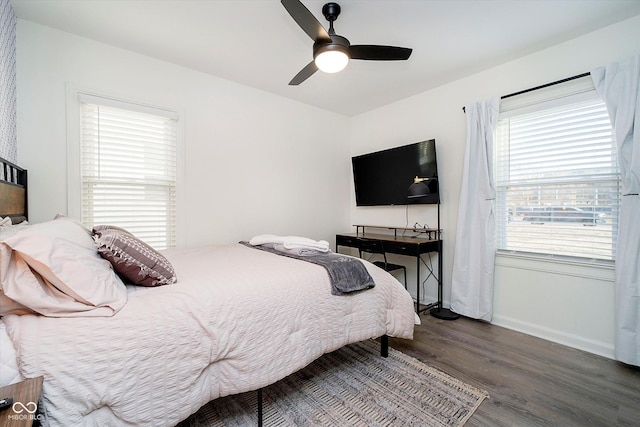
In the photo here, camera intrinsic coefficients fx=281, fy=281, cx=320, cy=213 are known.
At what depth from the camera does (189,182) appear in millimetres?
2918

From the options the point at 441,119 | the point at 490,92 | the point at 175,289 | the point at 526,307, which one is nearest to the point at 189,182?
the point at 175,289

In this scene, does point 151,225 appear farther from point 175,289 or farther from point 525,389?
point 525,389

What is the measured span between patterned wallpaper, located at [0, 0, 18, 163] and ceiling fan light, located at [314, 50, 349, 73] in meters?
2.09

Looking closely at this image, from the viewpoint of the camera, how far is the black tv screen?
3.22m

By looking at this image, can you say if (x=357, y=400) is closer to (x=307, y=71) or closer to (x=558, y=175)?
(x=307, y=71)

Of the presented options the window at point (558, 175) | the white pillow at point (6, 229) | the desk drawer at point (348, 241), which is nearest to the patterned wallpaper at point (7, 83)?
the white pillow at point (6, 229)

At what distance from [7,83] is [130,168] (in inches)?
36.1

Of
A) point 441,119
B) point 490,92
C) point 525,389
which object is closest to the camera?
point 525,389

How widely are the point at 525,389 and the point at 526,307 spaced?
108 cm

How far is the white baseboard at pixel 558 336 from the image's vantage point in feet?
7.36

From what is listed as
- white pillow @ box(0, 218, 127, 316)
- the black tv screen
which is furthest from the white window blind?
the black tv screen

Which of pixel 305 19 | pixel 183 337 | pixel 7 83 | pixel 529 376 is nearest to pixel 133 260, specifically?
pixel 183 337

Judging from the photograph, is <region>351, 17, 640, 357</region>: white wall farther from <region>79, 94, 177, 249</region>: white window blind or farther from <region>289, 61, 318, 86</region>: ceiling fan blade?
<region>79, 94, 177, 249</region>: white window blind

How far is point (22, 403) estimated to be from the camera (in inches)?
27.8
